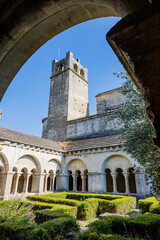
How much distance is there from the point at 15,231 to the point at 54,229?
104 cm

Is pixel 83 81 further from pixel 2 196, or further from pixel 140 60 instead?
pixel 140 60

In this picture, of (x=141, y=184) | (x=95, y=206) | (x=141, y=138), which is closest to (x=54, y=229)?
(x=141, y=138)

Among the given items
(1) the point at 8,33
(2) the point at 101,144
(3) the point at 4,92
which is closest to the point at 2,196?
(2) the point at 101,144

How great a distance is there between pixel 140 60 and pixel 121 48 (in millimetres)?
129

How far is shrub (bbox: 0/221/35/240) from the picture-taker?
3.33m

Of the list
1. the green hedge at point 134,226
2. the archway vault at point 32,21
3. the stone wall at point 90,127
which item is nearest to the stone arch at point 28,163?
the stone wall at point 90,127

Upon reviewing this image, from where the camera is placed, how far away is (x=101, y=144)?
11.9m

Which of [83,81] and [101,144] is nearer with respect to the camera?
[101,144]

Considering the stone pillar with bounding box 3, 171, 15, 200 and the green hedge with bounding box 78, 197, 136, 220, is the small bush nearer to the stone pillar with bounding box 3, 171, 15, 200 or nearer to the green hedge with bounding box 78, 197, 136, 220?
the green hedge with bounding box 78, 197, 136, 220

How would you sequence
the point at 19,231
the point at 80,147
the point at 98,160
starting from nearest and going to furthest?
the point at 19,231 < the point at 98,160 < the point at 80,147

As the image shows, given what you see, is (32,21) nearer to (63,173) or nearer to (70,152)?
(70,152)

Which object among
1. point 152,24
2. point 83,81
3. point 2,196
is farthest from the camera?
point 83,81

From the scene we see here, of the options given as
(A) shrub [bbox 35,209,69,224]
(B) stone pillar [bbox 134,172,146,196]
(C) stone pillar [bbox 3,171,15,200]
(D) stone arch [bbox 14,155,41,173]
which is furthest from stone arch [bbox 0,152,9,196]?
(B) stone pillar [bbox 134,172,146,196]

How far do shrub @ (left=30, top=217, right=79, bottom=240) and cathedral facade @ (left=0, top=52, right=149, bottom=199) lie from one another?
3452 millimetres
